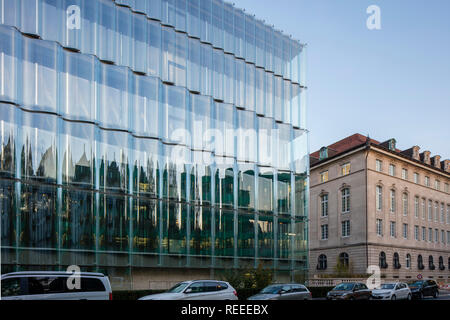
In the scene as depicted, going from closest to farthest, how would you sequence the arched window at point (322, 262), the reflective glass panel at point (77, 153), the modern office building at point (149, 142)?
the modern office building at point (149, 142)
the reflective glass panel at point (77, 153)
the arched window at point (322, 262)

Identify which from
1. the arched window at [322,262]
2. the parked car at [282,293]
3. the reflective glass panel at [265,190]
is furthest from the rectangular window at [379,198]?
the parked car at [282,293]

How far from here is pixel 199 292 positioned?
20469 millimetres

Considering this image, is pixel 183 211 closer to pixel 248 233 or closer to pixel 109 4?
pixel 248 233

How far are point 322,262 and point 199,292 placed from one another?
177ft

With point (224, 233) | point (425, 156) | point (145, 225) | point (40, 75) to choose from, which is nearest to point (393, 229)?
point (425, 156)

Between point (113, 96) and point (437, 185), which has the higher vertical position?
point (113, 96)

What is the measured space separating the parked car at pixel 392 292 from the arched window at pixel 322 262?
34.7 metres

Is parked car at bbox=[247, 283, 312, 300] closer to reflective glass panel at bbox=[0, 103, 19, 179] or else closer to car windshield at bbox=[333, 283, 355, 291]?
car windshield at bbox=[333, 283, 355, 291]

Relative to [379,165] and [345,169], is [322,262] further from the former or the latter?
[379,165]

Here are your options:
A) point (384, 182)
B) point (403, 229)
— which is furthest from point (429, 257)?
point (384, 182)

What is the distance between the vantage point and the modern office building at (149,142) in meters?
26.9

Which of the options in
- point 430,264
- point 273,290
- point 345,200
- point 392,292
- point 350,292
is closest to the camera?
point 273,290

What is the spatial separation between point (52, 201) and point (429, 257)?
64.6 m

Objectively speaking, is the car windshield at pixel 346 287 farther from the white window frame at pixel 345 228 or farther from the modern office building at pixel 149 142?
the white window frame at pixel 345 228
